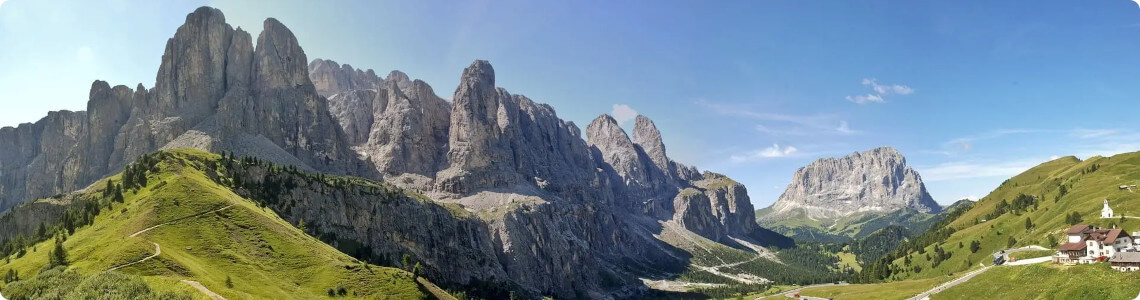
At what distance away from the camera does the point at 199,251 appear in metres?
119

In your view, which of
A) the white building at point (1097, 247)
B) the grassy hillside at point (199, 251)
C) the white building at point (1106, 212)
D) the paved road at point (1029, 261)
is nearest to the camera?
the grassy hillside at point (199, 251)

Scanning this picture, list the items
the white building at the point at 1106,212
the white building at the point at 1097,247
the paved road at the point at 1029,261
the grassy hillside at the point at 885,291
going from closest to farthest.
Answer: the white building at the point at 1097,247 → the paved road at the point at 1029,261 → the grassy hillside at the point at 885,291 → the white building at the point at 1106,212

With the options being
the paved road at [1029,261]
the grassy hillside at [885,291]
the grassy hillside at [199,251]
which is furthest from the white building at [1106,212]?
the grassy hillside at [199,251]

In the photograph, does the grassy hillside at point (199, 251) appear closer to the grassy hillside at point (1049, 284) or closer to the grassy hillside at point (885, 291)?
the grassy hillside at point (885, 291)

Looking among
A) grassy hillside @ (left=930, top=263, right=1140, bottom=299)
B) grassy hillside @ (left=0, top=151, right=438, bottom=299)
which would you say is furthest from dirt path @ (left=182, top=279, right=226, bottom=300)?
grassy hillside @ (left=930, top=263, right=1140, bottom=299)

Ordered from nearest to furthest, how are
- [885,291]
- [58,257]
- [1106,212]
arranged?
[58,257], [1106,212], [885,291]

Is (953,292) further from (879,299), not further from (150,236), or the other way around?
(150,236)

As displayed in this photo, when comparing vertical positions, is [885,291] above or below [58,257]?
below

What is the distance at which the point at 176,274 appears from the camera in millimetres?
96812

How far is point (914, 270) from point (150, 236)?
204 m

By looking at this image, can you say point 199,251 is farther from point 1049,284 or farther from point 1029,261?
point 1029,261

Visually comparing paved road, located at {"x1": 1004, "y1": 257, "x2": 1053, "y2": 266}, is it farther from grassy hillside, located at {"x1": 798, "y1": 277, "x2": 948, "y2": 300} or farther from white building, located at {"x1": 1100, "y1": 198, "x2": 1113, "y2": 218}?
white building, located at {"x1": 1100, "y1": 198, "x2": 1113, "y2": 218}

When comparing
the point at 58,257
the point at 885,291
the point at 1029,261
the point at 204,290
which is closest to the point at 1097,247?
the point at 1029,261

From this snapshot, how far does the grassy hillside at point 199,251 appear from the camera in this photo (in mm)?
99000
